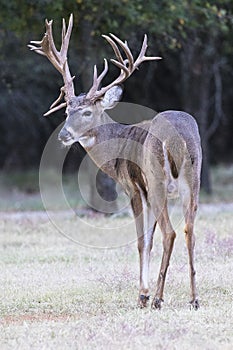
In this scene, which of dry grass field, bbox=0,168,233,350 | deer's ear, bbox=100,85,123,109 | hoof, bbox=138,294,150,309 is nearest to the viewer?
dry grass field, bbox=0,168,233,350

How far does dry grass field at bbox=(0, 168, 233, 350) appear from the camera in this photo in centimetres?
614

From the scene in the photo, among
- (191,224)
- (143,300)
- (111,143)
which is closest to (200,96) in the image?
(111,143)

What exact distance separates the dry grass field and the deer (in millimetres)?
489

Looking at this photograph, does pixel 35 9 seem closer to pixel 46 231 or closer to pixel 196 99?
pixel 46 231

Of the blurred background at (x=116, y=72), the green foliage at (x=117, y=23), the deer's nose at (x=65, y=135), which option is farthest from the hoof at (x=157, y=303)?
the green foliage at (x=117, y=23)

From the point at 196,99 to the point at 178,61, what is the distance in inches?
109

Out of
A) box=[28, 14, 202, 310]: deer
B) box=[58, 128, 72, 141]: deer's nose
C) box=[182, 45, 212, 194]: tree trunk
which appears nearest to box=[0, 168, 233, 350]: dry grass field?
box=[28, 14, 202, 310]: deer

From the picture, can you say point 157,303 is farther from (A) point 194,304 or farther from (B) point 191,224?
(B) point 191,224

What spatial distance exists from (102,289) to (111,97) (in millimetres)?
1903

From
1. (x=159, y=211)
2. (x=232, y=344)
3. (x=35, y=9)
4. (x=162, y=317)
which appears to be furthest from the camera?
(x=35, y=9)

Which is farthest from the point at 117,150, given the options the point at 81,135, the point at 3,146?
the point at 3,146

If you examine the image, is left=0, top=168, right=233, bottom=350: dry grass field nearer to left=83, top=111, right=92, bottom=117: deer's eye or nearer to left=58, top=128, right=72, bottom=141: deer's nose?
left=58, top=128, right=72, bottom=141: deer's nose

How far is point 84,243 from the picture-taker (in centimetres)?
1149

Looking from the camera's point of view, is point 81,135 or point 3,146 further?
point 3,146
